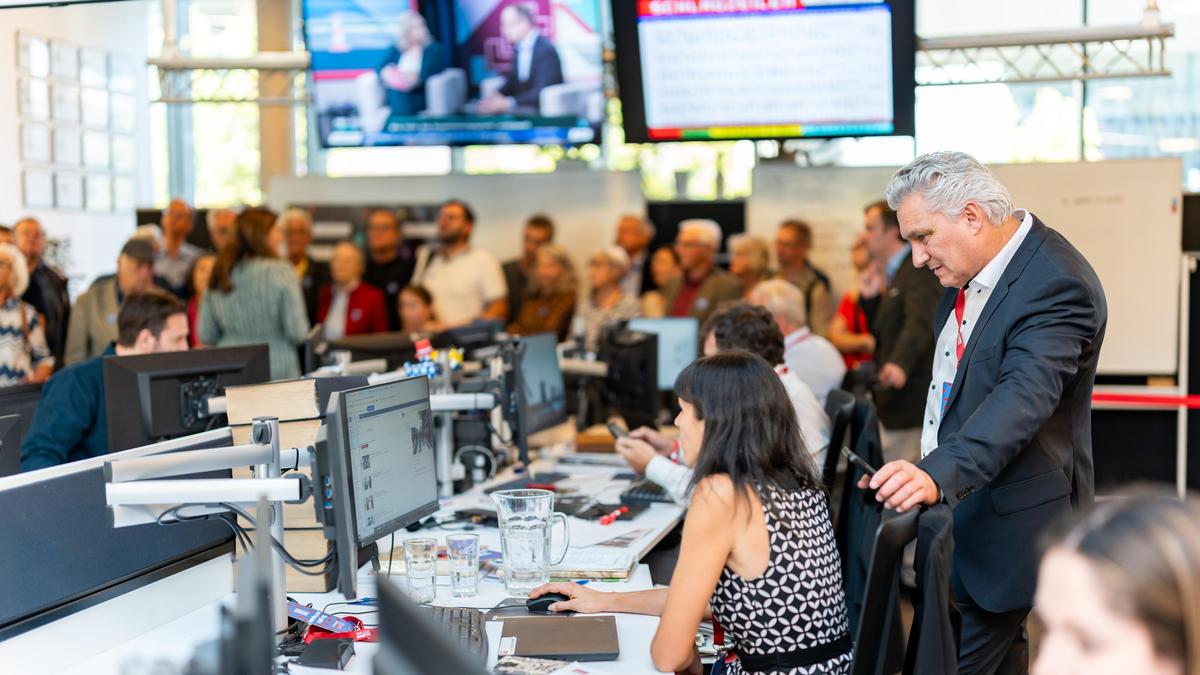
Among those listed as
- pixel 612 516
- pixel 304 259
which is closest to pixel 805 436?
pixel 612 516

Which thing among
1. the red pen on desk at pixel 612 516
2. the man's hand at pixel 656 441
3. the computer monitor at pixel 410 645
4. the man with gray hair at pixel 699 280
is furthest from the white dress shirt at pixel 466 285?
the computer monitor at pixel 410 645

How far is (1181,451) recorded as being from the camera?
6582mm

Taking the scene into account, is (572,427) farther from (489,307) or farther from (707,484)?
(707,484)

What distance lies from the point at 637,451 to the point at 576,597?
116 centimetres

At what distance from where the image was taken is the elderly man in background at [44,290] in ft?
20.7

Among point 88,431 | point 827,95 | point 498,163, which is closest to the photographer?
point 88,431

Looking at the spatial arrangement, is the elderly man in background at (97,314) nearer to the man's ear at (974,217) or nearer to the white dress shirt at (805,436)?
the white dress shirt at (805,436)

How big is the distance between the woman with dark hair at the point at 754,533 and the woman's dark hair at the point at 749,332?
1131 mm

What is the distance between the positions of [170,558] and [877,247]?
451cm

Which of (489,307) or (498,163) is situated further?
(498,163)

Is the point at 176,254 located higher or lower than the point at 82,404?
higher

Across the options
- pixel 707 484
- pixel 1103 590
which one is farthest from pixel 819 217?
pixel 1103 590

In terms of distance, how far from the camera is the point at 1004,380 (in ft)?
7.93

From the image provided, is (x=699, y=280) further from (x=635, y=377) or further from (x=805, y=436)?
(x=805, y=436)
